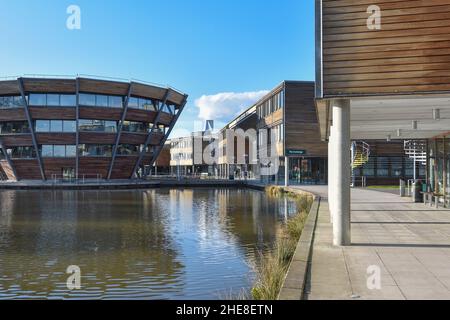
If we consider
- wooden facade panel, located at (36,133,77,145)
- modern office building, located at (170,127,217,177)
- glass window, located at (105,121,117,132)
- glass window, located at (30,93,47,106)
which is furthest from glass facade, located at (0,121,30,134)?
modern office building, located at (170,127,217,177)

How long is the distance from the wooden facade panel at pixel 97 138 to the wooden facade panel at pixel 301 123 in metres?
20.5

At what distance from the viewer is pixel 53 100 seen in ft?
172

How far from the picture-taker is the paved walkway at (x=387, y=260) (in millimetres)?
6809

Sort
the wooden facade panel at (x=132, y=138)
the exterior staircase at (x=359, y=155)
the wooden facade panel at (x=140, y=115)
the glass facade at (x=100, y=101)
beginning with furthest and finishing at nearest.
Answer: the wooden facade panel at (x=132, y=138) < the wooden facade panel at (x=140, y=115) < the glass facade at (x=100, y=101) < the exterior staircase at (x=359, y=155)

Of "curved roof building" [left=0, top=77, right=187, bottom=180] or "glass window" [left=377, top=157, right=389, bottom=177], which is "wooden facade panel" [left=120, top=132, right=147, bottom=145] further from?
"glass window" [left=377, top=157, right=389, bottom=177]

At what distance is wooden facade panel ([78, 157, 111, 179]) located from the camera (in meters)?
54.2

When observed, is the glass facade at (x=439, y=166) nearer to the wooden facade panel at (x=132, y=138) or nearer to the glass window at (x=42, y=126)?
the wooden facade panel at (x=132, y=138)

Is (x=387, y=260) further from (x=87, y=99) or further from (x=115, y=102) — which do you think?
(x=115, y=102)

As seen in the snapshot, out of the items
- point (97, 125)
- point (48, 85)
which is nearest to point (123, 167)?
point (97, 125)

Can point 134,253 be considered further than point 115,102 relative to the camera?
No

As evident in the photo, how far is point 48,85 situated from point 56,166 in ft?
30.0

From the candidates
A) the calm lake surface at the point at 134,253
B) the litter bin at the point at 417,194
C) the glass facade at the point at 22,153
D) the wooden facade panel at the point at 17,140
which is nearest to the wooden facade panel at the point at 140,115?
the wooden facade panel at the point at 17,140

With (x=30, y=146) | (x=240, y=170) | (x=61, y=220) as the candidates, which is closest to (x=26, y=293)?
(x=61, y=220)

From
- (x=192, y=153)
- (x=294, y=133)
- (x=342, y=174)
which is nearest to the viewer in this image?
(x=342, y=174)
